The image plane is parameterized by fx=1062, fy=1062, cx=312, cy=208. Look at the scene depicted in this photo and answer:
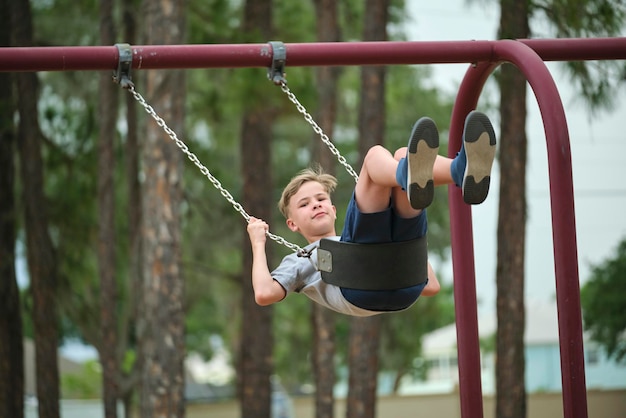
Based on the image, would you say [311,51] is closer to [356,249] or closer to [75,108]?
[356,249]

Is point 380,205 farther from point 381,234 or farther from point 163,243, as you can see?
point 163,243

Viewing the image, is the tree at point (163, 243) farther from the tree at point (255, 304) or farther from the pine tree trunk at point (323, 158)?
the tree at point (255, 304)

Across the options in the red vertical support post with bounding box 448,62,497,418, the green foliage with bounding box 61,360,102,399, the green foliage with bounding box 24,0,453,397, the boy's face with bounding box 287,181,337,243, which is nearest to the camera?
the boy's face with bounding box 287,181,337,243

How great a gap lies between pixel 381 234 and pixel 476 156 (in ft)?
2.02

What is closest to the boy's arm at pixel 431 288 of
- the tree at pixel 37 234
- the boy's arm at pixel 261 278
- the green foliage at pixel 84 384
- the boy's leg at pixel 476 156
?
the boy's arm at pixel 261 278

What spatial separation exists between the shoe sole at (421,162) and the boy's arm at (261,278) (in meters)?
0.80

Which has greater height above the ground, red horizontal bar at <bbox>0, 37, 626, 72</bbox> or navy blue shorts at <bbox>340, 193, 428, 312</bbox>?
red horizontal bar at <bbox>0, 37, 626, 72</bbox>

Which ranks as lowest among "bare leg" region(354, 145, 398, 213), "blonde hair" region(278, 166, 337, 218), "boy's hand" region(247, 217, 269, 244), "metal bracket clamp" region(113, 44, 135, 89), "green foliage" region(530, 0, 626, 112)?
"boy's hand" region(247, 217, 269, 244)

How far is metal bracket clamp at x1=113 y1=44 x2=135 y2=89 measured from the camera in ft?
15.1

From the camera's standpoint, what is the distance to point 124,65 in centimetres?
462

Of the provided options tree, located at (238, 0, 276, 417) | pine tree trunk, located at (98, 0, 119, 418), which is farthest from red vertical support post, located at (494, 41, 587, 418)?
tree, located at (238, 0, 276, 417)

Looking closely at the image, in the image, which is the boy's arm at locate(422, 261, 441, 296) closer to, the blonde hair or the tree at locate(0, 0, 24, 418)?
the blonde hair

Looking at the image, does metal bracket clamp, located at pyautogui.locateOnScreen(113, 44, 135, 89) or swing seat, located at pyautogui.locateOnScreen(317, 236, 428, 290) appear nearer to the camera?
swing seat, located at pyautogui.locateOnScreen(317, 236, 428, 290)

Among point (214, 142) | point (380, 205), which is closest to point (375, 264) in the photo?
point (380, 205)
